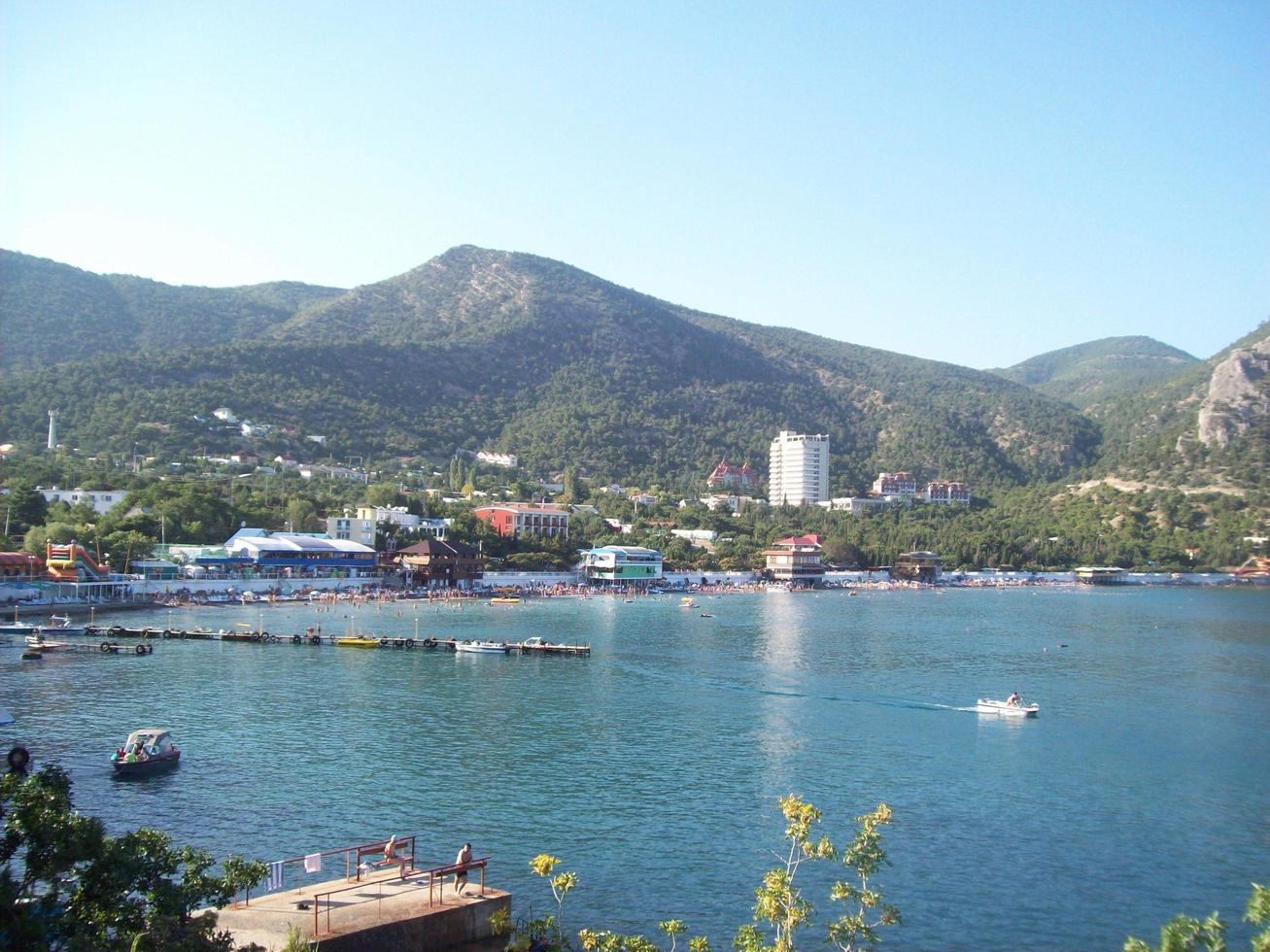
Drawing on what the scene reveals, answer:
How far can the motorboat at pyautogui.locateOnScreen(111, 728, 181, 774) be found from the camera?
2681 centimetres

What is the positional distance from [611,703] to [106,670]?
21.8 meters

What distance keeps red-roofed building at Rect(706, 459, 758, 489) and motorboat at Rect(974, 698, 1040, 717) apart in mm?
141145

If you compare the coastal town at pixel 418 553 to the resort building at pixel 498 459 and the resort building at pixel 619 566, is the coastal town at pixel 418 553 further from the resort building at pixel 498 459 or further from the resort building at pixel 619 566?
the resort building at pixel 498 459

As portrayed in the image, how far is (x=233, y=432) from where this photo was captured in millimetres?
138500

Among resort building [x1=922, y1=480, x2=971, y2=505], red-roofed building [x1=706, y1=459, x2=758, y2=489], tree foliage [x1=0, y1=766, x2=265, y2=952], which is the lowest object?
tree foliage [x1=0, y1=766, x2=265, y2=952]

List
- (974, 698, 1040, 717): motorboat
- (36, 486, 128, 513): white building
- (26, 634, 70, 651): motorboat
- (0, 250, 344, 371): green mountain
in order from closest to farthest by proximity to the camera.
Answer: (974, 698, 1040, 717): motorboat
(26, 634, 70, 651): motorboat
(36, 486, 128, 513): white building
(0, 250, 344, 371): green mountain

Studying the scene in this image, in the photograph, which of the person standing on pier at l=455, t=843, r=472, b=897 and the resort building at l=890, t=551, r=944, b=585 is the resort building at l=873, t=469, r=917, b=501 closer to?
the resort building at l=890, t=551, r=944, b=585

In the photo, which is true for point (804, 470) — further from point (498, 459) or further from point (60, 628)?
point (60, 628)

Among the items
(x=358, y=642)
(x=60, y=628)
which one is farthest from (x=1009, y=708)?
(x=60, y=628)

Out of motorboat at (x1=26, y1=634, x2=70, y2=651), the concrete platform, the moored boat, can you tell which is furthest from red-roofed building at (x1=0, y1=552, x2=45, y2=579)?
the concrete platform

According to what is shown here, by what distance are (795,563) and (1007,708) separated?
265ft

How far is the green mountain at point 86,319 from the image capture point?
159m

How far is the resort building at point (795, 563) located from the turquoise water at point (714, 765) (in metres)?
60.3

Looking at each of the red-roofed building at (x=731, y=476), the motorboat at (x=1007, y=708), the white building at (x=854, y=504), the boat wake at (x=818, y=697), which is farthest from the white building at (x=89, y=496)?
the red-roofed building at (x=731, y=476)
